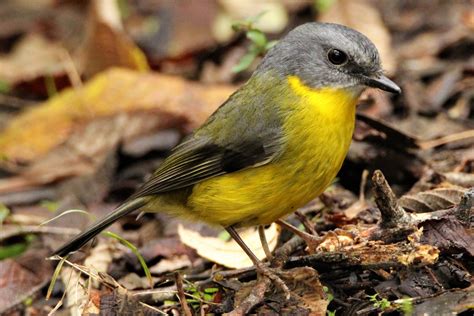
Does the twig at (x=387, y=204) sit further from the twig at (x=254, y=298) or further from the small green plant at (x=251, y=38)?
the small green plant at (x=251, y=38)

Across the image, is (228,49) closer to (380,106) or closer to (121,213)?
(380,106)

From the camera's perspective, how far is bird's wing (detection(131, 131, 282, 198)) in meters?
4.84

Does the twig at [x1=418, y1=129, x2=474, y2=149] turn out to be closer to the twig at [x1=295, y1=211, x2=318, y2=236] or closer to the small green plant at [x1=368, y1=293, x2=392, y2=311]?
the twig at [x1=295, y1=211, x2=318, y2=236]

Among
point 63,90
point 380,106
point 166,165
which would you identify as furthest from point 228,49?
point 166,165

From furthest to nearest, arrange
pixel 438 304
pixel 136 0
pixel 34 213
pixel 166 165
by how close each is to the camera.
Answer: pixel 136 0 → pixel 34 213 → pixel 166 165 → pixel 438 304

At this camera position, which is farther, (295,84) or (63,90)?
(63,90)

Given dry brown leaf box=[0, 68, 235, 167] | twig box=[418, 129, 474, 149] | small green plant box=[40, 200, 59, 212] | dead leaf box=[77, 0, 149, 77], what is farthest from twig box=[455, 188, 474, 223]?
dead leaf box=[77, 0, 149, 77]

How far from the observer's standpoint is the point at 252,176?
483 centimetres

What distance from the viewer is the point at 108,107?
8133 millimetres

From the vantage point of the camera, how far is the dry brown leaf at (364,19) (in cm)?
803

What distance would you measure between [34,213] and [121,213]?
1932 mm

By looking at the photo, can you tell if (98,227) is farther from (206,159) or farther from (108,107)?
(108,107)

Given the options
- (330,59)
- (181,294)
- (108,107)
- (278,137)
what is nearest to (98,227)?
(181,294)

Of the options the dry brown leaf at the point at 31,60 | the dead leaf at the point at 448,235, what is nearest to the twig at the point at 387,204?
the dead leaf at the point at 448,235
